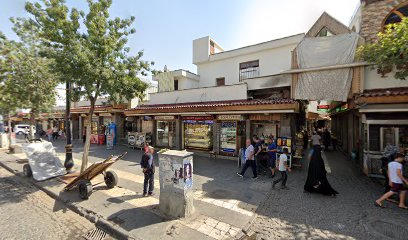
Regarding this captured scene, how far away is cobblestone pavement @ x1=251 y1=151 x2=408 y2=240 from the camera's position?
438 cm

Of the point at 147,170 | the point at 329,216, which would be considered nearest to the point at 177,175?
the point at 147,170

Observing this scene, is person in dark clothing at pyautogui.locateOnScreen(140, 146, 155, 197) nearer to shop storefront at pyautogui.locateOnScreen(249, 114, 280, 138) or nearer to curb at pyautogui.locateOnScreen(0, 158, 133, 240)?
curb at pyautogui.locateOnScreen(0, 158, 133, 240)

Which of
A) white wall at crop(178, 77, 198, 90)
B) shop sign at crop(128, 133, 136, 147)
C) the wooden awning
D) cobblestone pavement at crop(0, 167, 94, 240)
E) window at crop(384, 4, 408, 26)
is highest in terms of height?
window at crop(384, 4, 408, 26)

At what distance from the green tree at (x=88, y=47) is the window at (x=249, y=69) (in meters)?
10.6

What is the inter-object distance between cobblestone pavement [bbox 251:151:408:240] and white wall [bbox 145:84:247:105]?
24.1ft

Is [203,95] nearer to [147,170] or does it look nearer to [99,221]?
[147,170]

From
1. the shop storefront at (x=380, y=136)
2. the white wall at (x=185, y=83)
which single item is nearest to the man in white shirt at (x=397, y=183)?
the shop storefront at (x=380, y=136)

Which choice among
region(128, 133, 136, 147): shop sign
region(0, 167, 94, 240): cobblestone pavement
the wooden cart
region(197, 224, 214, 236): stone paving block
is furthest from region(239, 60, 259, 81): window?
region(0, 167, 94, 240): cobblestone pavement

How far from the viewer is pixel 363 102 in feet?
26.5

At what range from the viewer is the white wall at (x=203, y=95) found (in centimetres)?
1304

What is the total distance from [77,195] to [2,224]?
1865 millimetres

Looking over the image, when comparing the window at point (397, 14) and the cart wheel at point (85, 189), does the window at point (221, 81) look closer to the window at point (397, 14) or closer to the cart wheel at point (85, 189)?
A: the window at point (397, 14)

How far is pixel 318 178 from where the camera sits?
6.43 metres

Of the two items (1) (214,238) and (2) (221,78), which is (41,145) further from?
(2) (221,78)
